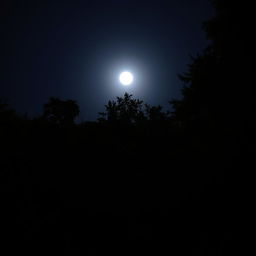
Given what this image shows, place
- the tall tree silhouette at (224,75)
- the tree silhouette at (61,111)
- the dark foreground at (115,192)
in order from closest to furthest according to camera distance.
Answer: the dark foreground at (115,192), the tree silhouette at (61,111), the tall tree silhouette at (224,75)

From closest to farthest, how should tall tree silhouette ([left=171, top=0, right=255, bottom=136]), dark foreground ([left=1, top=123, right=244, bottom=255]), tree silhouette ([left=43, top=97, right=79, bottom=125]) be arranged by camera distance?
1. dark foreground ([left=1, top=123, right=244, bottom=255])
2. tree silhouette ([left=43, top=97, right=79, bottom=125])
3. tall tree silhouette ([left=171, top=0, right=255, bottom=136])

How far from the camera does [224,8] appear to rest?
9.15 meters

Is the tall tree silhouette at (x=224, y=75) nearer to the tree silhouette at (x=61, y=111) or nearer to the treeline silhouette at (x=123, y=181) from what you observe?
the treeline silhouette at (x=123, y=181)

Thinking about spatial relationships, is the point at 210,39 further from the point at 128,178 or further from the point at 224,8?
the point at 128,178

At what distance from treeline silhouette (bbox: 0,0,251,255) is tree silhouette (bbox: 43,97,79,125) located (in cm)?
4

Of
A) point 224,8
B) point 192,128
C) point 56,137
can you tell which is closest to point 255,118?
point 192,128

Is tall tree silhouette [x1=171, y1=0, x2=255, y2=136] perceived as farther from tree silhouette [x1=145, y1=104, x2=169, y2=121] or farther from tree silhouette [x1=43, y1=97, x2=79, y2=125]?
tree silhouette [x1=43, y1=97, x2=79, y2=125]

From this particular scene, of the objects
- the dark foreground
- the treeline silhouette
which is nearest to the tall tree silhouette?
the treeline silhouette

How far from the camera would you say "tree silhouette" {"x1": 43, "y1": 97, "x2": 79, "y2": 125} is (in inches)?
259

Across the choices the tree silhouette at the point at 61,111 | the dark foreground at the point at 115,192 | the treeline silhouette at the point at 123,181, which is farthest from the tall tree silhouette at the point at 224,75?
the tree silhouette at the point at 61,111

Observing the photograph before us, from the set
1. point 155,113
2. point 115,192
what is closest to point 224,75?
point 155,113

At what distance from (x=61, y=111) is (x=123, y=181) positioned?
3.34m

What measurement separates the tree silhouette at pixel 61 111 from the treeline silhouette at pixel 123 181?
4 cm

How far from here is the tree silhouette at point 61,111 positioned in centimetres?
658
